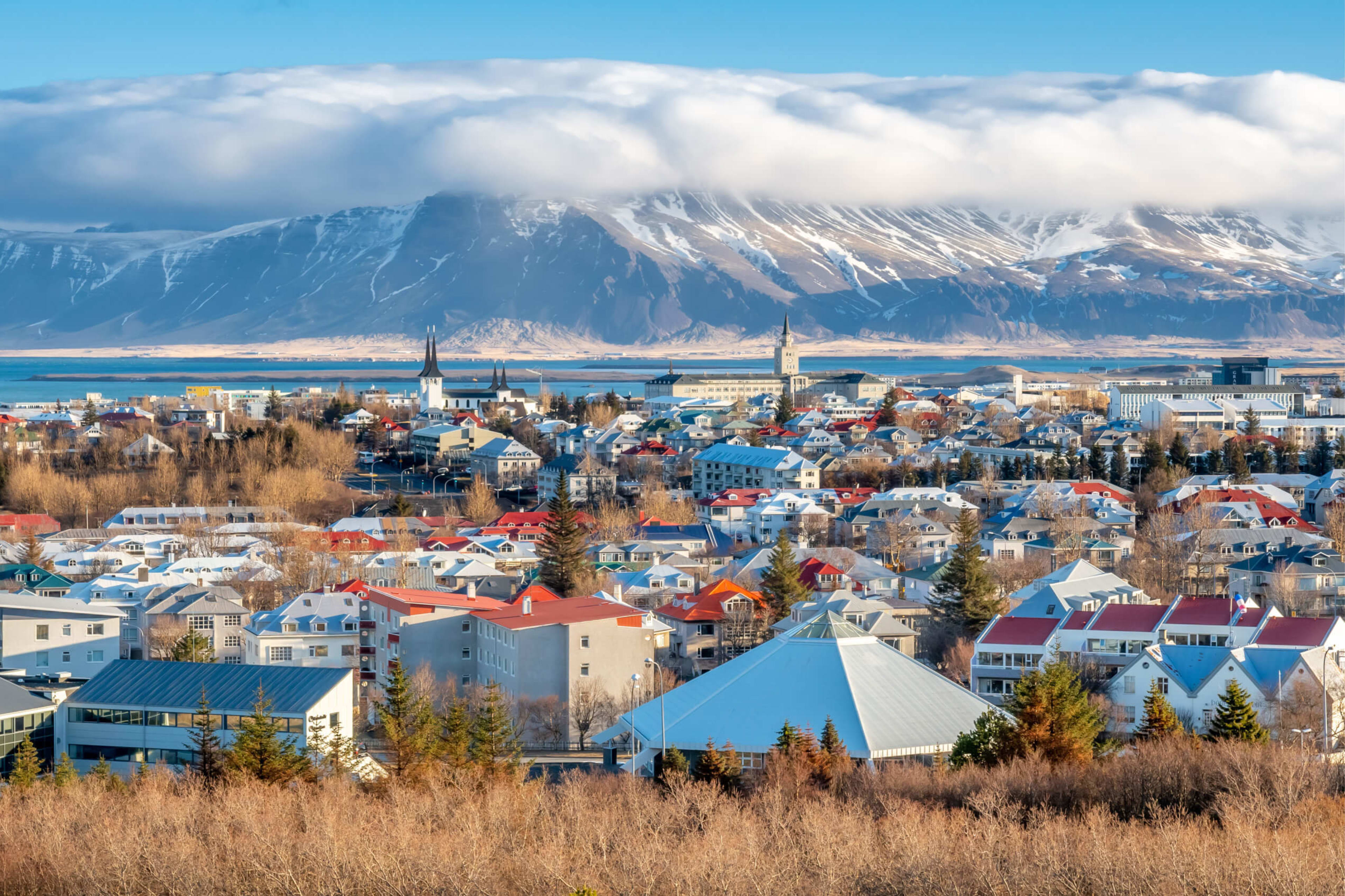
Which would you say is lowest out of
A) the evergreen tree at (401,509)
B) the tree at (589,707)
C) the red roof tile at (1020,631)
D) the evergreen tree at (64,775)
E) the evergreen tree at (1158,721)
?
the tree at (589,707)

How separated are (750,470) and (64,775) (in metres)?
57.6

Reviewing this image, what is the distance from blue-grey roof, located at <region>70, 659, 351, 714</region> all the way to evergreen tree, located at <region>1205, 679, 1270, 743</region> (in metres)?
13.5

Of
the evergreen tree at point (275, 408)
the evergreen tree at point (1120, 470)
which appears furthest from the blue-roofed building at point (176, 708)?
the evergreen tree at point (275, 408)

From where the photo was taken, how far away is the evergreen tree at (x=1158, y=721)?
86.6 feet

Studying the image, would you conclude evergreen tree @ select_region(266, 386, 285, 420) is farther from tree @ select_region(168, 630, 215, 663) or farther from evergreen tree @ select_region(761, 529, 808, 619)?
tree @ select_region(168, 630, 215, 663)

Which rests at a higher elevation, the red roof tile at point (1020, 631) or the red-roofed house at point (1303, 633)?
the red-roofed house at point (1303, 633)

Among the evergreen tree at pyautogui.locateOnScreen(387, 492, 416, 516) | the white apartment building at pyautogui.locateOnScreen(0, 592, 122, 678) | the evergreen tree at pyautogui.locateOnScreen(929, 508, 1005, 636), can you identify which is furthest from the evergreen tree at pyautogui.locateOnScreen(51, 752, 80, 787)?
the evergreen tree at pyautogui.locateOnScreen(387, 492, 416, 516)

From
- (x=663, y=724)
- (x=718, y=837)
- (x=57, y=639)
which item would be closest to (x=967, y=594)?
(x=663, y=724)

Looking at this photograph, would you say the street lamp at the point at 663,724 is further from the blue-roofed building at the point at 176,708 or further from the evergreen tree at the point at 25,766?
the evergreen tree at the point at 25,766

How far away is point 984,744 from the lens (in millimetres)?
25203

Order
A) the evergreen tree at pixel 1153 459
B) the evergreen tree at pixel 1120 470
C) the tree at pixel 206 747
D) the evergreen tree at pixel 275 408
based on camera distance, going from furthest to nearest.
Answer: the evergreen tree at pixel 275 408 < the evergreen tree at pixel 1120 470 < the evergreen tree at pixel 1153 459 < the tree at pixel 206 747

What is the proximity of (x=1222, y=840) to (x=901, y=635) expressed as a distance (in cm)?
1920

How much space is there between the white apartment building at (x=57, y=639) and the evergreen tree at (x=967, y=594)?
18883 mm

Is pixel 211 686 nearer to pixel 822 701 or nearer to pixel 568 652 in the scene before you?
pixel 568 652
